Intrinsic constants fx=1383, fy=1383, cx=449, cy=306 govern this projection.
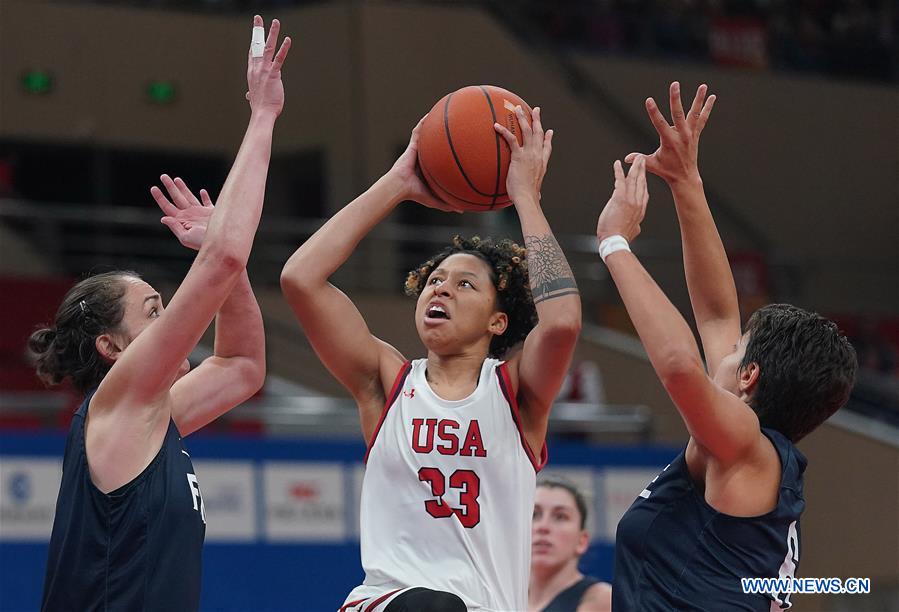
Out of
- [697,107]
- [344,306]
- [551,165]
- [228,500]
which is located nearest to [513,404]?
[344,306]

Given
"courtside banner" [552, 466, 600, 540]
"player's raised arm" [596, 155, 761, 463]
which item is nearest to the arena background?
"courtside banner" [552, 466, 600, 540]

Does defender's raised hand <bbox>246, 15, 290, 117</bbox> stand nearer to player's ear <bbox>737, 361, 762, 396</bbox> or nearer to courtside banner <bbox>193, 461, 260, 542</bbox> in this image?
player's ear <bbox>737, 361, 762, 396</bbox>

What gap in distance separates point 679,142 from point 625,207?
430mm

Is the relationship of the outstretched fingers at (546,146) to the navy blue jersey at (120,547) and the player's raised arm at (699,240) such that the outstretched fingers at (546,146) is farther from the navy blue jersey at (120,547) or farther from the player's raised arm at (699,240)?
the navy blue jersey at (120,547)

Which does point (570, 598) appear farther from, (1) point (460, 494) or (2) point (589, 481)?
(2) point (589, 481)

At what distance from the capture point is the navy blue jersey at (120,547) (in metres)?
3.38

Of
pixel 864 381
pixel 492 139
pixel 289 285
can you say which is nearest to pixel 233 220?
pixel 289 285

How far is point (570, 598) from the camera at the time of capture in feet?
17.7

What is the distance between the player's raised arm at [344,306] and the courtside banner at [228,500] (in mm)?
4724

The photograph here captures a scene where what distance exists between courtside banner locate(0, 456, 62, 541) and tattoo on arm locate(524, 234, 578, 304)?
5049mm

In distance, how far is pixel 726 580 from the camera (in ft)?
11.3

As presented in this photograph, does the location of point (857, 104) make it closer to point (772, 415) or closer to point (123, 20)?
point (123, 20)

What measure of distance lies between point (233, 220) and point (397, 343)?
30.3 feet

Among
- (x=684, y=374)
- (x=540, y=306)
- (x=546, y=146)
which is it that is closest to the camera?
(x=684, y=374)
